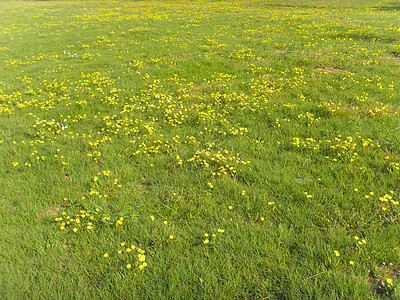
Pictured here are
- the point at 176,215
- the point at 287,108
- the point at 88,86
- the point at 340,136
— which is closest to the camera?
the point at 176,215

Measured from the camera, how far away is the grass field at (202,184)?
2.84 metres

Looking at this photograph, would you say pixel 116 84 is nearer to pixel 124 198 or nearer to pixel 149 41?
pixel 124 198

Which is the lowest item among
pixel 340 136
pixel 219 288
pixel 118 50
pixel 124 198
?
pixel 219 288

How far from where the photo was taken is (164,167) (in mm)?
4730

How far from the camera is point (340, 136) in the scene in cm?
526

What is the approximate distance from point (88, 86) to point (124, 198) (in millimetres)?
6222

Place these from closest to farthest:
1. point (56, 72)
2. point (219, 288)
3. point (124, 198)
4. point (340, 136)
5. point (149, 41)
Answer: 1. point (219, 288)
2. point (124, 198)
3. point (340, 136)
4. point (56, 72)
5. point (149, 41)

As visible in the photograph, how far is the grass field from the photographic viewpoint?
284 cm

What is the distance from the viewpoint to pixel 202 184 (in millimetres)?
4234

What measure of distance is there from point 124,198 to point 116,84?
19.6 feet

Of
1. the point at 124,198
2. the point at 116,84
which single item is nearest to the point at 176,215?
the point at 124,198

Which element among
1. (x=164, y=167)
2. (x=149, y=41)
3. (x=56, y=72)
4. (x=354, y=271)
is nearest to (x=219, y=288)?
(x=354, y=271)

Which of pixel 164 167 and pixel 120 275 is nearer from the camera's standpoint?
pixel 120 275

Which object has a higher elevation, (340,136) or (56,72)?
(56,72)
